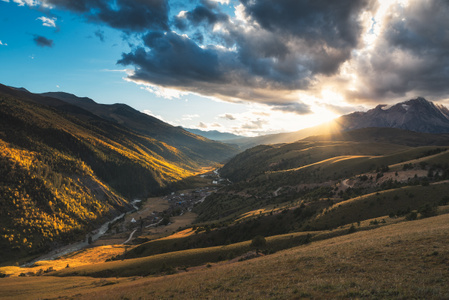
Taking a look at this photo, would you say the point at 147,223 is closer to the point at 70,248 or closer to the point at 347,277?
the point at 70,248

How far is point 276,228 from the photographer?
6419 centimetres

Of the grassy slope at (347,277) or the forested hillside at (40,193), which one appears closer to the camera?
the grassy slope at (347,277)

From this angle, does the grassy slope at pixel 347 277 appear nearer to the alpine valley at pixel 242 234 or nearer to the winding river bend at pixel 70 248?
the alpine valley at pixel 242 234

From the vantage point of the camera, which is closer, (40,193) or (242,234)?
(242,234)

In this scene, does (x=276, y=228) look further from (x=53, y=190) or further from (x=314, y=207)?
(x=53, y=190)

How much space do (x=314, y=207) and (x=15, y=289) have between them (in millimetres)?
71472

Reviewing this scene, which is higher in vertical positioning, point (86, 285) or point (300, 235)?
point (300, 235)

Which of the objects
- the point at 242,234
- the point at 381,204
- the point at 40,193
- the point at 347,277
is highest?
the point at 347,277

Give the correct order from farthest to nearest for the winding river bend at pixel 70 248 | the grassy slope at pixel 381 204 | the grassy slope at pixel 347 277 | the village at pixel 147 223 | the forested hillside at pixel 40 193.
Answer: the village at pixel 147 223 < the forested hillside at pixel 40 193 < the winding river bend at pixel 70 248 < the grassy slope at pixel 381 204 < the grassy slope at pixel 347 277

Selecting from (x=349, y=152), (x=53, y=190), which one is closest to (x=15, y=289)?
(x=53, y=190)

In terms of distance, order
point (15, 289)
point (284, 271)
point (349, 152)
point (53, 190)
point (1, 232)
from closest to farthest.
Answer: point (284, 271)
point (15, 289)
point (1, 232)
point (53, 190)
point (349, 152)

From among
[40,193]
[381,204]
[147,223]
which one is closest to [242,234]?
[381,204]

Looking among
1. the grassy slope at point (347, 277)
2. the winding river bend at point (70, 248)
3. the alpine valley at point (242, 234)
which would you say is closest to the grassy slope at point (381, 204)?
the alpine valley at point (242, 234)

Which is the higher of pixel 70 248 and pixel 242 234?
pixel 242 234
